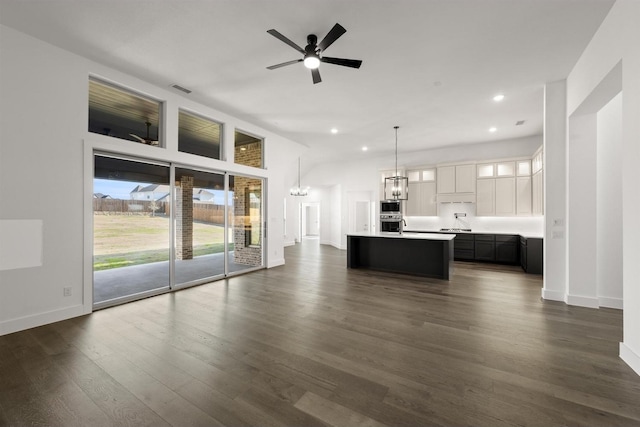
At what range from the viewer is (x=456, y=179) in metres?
7.78

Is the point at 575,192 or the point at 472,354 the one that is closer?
the point at 472,354

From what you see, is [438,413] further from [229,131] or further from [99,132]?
[229,131]

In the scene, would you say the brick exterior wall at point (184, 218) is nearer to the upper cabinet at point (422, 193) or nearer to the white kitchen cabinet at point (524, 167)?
the upper cabinet at point (422, 193)

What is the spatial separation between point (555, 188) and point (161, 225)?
6196 mm

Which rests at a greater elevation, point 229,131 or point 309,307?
point 229,131

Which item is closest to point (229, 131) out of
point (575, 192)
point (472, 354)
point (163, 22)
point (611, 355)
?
point (163, 22)

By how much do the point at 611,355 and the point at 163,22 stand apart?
5473 mm

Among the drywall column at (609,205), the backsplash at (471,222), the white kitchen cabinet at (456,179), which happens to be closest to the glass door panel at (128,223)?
the drywall column at (609,205)

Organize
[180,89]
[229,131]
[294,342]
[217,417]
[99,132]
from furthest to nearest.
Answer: [229,131], [180,89], [99,132], [294,342], [217,417]

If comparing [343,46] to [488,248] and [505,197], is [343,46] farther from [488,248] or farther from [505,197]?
[488,248]

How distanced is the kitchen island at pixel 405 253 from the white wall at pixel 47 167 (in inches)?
191

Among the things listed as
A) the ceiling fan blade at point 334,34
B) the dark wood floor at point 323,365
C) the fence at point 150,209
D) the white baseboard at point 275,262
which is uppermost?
the ceiling fan blade at point 334,34

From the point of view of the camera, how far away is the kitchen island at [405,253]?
5.52 metres

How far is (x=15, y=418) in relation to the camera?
1.76m
